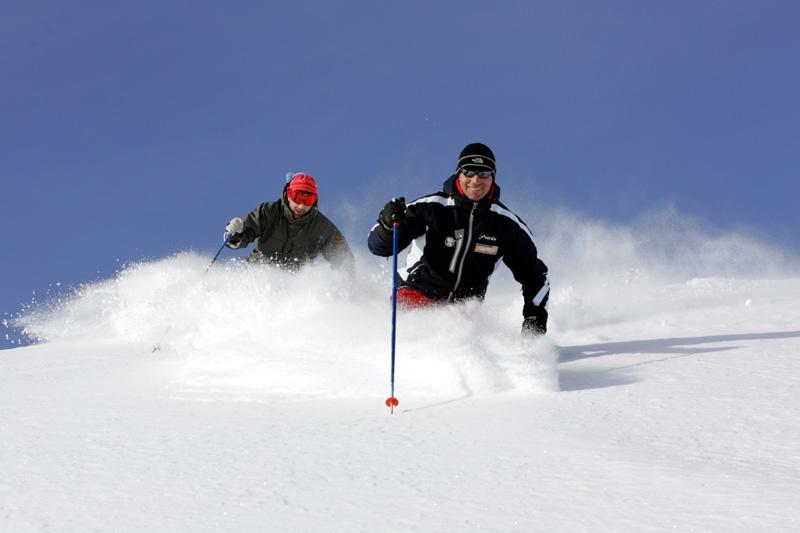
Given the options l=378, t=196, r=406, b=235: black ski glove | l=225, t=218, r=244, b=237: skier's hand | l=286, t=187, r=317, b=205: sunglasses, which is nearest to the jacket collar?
l=286, t=187, r=317, b=205: sunglasses

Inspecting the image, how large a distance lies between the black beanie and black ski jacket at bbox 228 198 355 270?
3004 mm

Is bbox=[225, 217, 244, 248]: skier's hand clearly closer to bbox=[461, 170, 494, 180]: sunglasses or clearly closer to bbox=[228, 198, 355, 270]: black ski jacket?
bbox=[228, 198, 355, 270]: black ski jacket

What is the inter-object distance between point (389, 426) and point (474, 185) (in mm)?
2672

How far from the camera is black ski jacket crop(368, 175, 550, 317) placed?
5746 millimetres

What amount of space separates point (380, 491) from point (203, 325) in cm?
460

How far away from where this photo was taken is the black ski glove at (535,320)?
572 centimetres

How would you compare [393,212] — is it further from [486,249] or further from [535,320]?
[535,320]

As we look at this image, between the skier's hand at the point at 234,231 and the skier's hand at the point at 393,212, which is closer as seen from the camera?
the skier's hand at the point at 393,212

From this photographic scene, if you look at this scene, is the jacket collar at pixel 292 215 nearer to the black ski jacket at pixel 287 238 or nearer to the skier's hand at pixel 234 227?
the black ski jacket at pixel 287 238

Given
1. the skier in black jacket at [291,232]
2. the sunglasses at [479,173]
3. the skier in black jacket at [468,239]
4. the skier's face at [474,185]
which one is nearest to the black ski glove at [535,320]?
the skier in black jacket at [468,239]

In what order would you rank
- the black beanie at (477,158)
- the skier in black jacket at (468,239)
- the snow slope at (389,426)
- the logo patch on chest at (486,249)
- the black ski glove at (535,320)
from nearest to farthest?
1. the snow slope at (389,426)
2. the black beanie at (477,158)
3. the skier in black jacket at (468,239)
4. the black ski glove at (535,320)
5. the logo patch on chest at (486,249)

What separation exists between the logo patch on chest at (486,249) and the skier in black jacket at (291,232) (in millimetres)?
2596

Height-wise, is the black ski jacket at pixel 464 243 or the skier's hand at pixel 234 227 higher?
the skier's hand at pixel 234 227

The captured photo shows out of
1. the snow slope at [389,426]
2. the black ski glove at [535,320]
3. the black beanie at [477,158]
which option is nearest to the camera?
the snow slope at [389,426]
